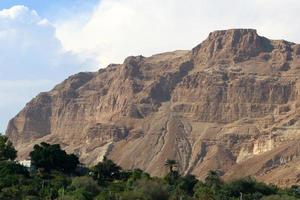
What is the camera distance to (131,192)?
82.9 meters

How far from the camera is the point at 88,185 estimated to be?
87062 millimetres

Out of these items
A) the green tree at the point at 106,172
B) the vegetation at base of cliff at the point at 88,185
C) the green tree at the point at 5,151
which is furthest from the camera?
the green tree at the point at 106,172

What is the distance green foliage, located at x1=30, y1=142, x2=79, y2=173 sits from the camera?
355ft

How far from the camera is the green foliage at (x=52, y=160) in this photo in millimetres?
108312

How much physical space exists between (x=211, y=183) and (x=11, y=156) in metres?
31.3

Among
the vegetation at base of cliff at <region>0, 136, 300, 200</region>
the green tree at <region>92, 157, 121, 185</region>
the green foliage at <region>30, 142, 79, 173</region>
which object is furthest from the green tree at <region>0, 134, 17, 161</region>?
the green tree at <region>92, 157, 121, 185</region>

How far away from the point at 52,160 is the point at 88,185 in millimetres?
21698

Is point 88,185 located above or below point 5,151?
below

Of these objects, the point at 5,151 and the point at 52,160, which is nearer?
the point at 52,160

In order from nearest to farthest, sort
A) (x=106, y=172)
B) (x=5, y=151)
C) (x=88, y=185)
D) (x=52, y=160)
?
(x=88, y=185) < (x=52, y=160) < (x=5, y=151) < (x=106, y=172)

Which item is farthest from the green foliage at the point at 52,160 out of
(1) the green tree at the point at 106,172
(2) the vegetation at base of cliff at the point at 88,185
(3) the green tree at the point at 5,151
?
(1) the green tree at the point at 106,172

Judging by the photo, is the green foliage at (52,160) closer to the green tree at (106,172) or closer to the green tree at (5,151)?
the green tree at (5,151)

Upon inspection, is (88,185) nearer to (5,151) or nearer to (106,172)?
(106,172)

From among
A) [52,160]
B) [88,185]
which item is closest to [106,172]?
[52,160]
